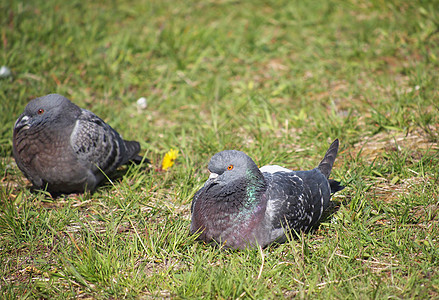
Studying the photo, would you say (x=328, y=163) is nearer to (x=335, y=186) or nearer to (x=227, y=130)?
(x=335, y=186)

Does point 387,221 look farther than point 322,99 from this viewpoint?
No

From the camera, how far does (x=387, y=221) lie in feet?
12.0

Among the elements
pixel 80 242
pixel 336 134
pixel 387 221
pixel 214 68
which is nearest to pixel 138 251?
pixel 80 242

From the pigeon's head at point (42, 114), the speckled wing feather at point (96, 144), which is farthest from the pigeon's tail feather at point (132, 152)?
the pigeon's head at point (42, 114)

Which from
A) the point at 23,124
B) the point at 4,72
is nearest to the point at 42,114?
the point at 23,124

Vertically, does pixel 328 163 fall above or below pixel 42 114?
below

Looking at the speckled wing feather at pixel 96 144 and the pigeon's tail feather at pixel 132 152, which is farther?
the pigeon's tail feather at pixel 132 152

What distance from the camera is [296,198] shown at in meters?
3.47

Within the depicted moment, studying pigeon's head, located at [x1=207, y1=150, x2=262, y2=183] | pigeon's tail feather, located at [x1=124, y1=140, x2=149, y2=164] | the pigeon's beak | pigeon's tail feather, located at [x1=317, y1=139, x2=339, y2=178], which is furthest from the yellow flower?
pigeon's tail feather, located at [x1=317, y1=139, x2=339, y2=178]

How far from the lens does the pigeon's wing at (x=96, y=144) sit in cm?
432

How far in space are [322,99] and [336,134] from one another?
1012 mm

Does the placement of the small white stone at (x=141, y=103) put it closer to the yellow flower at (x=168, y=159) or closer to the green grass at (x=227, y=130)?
the green grass at (x=227, y=130)

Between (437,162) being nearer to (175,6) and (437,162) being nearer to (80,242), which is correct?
(80,242)

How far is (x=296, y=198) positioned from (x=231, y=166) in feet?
1.92
